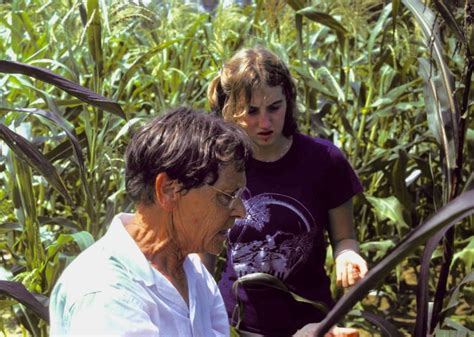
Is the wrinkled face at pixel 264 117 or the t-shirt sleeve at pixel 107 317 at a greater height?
the wrinkled face at pixel 264 117

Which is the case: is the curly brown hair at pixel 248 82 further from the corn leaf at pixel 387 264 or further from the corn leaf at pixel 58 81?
the corn leaf at pixel 387 264

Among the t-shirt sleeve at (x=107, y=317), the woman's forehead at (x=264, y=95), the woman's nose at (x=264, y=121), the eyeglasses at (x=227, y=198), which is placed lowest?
the t-shirt sleeve at (x=107, y=317)

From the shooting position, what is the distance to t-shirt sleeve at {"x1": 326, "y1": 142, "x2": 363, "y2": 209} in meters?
2.44

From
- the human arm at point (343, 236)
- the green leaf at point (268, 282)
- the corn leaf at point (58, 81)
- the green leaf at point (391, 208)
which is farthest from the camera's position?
the green leaf at point (391, 208)

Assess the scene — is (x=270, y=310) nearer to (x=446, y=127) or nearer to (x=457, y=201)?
(x=446, y=127)

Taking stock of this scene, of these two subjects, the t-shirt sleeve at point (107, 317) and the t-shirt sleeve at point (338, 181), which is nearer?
the t-shirt sleeve at point (107, 317)

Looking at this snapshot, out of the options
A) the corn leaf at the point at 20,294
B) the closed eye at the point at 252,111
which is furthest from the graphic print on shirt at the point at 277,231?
the corn leaf at the point at 20,294

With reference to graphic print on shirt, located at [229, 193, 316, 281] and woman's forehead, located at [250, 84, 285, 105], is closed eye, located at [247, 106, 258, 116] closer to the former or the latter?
woman's forehead, located at [250, 84, 285, 105]

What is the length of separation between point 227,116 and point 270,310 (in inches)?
19.9

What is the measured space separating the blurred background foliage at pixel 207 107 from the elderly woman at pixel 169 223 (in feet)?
1.47

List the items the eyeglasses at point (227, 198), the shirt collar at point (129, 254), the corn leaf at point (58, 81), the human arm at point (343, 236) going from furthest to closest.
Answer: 1. the human arm at point (343, 236)
2. the corn leaf at point (58, 81)
3. the eyeglasses at point (227, 198)
4. the shirt collar at point (129, 254)

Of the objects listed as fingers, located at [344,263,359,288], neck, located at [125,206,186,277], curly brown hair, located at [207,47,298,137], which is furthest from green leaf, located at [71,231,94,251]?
neck, located at [125,206,186,277]

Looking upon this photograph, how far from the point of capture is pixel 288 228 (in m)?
2.40

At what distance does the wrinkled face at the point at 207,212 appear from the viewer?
1.71m
